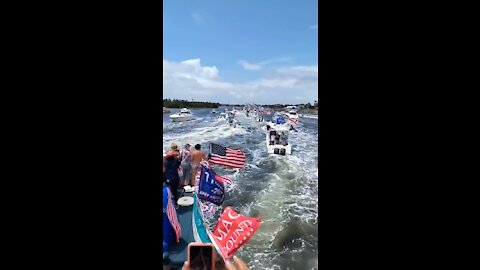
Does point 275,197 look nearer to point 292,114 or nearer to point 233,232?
point 233,232

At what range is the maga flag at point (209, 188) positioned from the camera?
11.3 feet

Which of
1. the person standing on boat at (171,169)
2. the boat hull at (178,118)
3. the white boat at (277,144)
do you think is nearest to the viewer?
the person standing on boat at (171,169)

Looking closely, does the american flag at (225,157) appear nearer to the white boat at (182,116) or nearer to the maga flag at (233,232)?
the maga flag at (233,232)

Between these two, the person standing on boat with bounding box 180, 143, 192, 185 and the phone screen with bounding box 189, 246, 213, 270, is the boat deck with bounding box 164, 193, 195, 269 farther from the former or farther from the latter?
the phone screen with bounding box 189, 246, 213, 270

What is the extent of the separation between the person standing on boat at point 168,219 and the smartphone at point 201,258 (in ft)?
1.72

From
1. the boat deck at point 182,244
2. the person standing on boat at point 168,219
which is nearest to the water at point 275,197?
the boat deck at point 182,244

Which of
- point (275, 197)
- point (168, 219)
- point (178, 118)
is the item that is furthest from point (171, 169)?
point (178, 118)

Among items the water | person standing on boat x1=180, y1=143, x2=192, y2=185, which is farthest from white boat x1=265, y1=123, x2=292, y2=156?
person standing on boat x1=180, y1=143, x2=192, y2=185

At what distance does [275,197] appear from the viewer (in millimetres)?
7395
